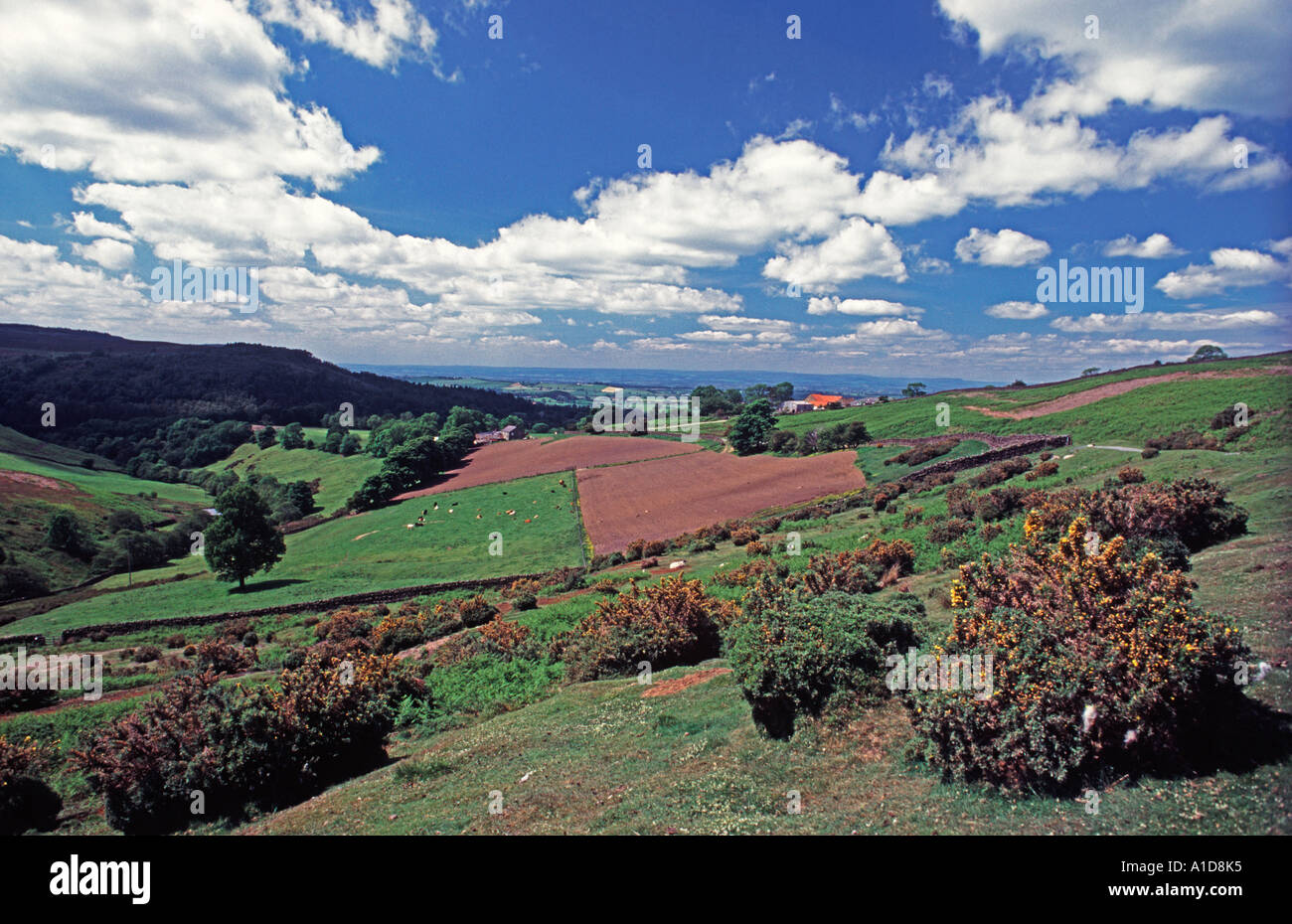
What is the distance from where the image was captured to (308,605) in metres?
39.4

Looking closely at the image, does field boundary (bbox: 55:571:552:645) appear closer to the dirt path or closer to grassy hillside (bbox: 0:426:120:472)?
the dirt path

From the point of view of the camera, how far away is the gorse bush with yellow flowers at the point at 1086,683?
→ 6.79m

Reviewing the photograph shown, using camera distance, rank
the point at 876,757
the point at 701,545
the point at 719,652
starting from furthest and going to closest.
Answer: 1. the point at 701,545
2. the point at 719,652
3. the point at 876,757

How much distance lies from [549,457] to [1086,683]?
283 feet

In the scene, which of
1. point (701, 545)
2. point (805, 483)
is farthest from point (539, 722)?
point (805, 483)

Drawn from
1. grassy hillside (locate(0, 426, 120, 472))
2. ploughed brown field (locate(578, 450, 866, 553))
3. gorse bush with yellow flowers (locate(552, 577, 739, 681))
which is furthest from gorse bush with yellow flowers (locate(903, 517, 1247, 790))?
grassy hillside (locate(0, 426, 120, 472))

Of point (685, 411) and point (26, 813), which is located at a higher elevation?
point (685, 411)

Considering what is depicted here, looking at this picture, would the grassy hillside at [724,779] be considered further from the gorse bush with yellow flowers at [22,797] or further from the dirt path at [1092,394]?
the dirt path at [1092,394]

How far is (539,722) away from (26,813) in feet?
38.0

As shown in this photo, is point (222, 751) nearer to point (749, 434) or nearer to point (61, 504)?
point (749, 434)
